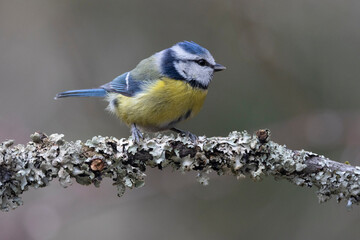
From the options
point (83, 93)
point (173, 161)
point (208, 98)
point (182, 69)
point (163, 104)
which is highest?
point (208, 98)

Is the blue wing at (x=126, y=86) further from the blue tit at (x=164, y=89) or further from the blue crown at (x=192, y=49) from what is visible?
→ the blue crown at (x=192, y=49)

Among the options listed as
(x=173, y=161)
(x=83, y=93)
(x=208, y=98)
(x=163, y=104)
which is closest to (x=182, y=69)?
(x=163, y=104)

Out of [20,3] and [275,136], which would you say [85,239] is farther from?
[20,3]

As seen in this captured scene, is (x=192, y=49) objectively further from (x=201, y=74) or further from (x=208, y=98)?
(x=208, y=98)

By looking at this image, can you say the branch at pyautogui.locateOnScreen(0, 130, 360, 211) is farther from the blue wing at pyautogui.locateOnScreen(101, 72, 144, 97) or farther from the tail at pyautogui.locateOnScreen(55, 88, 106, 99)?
the tail at pyautogui.locateOnScreen(55, 88, 106, 99)

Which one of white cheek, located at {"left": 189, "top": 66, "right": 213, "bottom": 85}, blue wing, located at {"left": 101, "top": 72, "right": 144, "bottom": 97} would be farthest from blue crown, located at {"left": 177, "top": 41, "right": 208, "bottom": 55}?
blue wing, located at {"left": 101, "top": 72, "right": 144, "bottom": 97}

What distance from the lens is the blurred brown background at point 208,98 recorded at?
3688 mm

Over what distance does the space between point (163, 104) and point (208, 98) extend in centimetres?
147

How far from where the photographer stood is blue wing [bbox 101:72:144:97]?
3.19 meters

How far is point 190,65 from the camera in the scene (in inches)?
127

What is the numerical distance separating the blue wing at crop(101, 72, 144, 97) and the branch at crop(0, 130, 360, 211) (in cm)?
88

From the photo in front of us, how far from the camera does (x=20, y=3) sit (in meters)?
4.81

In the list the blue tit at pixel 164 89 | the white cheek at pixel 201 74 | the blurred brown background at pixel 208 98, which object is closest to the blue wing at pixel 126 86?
the blue tit at pixel 164 89

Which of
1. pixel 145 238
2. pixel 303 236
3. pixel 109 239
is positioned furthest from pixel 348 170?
pixel 109 239
